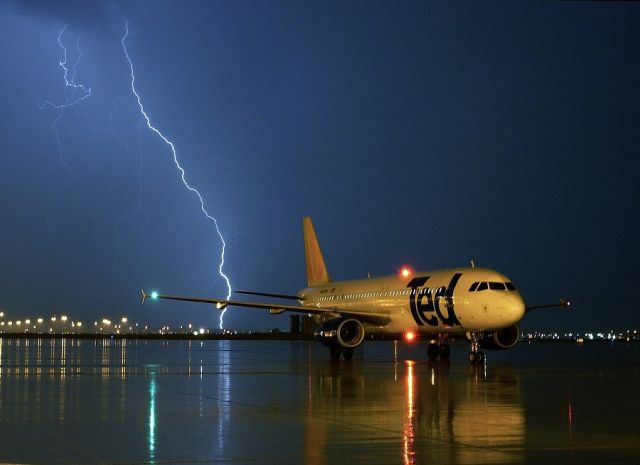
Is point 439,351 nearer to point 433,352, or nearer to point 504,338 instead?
point 433,352

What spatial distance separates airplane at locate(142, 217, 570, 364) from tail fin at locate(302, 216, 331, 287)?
209 inches

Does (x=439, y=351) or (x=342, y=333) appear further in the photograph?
(x=342, y=333)

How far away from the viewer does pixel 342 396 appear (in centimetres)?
1658

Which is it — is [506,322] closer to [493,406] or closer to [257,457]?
[493,406]

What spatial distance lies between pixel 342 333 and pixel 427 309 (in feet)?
12.6

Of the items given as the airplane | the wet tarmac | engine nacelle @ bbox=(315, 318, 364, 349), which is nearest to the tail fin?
the airplane

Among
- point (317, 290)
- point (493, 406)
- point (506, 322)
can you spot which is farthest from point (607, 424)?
point (317, 290)

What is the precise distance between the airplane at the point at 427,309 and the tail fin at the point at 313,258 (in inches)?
209

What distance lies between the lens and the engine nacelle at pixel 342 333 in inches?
1366

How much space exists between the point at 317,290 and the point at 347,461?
36344 millimetres

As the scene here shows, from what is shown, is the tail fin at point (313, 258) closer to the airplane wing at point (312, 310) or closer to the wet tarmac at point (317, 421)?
the airplane wing at point (312, 310)

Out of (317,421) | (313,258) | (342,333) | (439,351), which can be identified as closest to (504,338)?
(439,351)

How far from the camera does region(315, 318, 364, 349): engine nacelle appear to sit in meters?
34.7

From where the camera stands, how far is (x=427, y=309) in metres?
32.8
